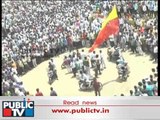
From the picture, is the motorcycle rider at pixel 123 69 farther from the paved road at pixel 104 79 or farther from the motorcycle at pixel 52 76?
the motorcycle at pixel 52 76

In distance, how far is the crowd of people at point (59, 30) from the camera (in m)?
9.68

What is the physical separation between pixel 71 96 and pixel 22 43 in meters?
1.60

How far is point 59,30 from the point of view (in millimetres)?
9828

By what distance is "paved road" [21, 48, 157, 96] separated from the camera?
9.58m

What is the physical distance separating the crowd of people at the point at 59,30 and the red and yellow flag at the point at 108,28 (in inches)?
3.5

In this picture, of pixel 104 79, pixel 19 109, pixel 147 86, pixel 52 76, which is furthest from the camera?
pixel 52 76

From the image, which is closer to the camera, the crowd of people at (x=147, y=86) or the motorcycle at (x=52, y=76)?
the crowd of people at (x=147, y=86)

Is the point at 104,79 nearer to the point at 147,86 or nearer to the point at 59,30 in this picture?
the point at 147,86

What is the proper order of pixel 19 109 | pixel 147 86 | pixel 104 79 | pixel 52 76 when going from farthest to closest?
pixel 52 76 → pixel 104 79 → pixel 147 86 → pixel 19 109

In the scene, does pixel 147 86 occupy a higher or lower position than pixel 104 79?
lower

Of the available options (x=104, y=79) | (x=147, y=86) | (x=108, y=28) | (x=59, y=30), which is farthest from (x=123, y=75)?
(x=59, y=30)

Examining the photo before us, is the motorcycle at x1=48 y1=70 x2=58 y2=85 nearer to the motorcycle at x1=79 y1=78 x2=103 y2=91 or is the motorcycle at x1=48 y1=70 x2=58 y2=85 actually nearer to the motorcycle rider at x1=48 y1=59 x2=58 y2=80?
the motorcycle rider at x1=48 y1=59 x2=58 y2=80

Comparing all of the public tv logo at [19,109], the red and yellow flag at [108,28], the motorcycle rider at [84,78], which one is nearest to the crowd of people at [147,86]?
the motorcycle rider at [84,78]

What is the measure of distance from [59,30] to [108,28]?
3.39 feet
